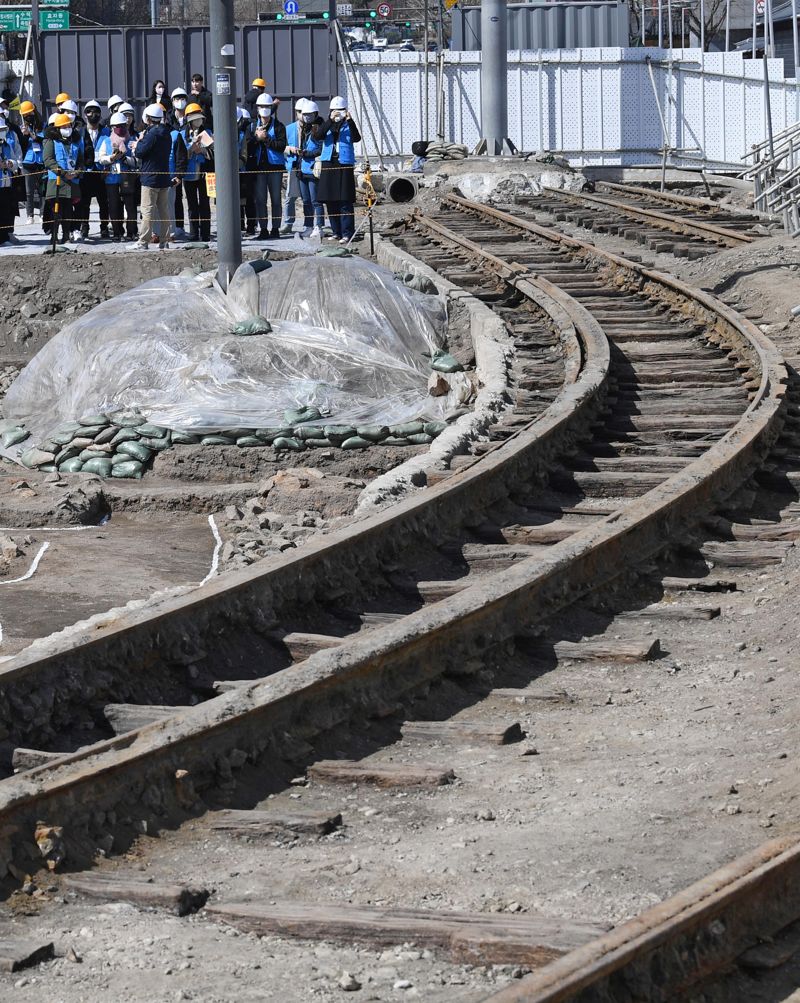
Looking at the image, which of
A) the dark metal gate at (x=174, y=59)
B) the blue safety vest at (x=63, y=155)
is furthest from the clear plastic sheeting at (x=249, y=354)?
the dark metal gate at (x=174, y=59)

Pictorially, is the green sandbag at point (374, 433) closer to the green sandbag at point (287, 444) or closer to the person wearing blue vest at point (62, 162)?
the green sandbag at point (287, 444)

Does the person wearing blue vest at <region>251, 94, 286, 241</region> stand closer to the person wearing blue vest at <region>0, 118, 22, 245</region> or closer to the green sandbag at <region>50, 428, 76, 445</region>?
the person wearing blue vest at <region>0, 118, 22, 245</region>

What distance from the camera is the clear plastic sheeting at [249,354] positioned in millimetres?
12656

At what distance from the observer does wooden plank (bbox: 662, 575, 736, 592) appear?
704 centimetres

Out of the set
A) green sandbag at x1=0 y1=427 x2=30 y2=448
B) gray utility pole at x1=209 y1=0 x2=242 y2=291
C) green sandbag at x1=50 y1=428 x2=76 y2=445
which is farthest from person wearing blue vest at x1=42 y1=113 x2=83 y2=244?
green sandbag at x1=50 y1=428 x2=76 y2=445

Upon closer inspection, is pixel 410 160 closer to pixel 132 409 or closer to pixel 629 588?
pixel 132 409

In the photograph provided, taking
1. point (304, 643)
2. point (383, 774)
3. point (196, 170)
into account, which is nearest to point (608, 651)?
point (304, 643)

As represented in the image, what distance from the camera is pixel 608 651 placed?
6141 mm

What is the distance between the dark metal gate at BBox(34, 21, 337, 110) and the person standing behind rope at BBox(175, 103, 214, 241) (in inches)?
574

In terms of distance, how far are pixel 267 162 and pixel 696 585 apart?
47.0 ft

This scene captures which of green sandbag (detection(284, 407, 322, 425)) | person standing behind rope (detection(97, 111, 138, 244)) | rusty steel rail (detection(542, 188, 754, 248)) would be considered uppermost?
person standing behind rope (detection(97, 111, 138, 244))

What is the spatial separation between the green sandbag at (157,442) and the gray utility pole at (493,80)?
810 inches

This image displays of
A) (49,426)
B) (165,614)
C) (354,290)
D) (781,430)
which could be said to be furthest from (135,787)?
(354,290)

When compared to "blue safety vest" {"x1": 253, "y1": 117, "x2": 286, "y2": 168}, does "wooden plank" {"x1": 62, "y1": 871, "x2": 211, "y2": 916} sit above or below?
below
